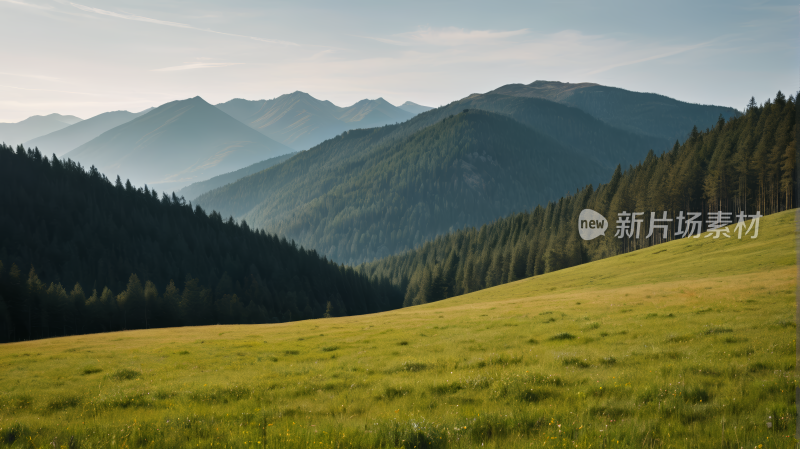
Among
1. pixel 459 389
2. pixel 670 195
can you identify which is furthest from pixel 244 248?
pixel 459 389

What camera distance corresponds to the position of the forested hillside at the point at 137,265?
375 feet

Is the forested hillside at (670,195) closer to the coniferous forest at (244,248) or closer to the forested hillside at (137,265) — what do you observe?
the coniferous forest at (244,248)

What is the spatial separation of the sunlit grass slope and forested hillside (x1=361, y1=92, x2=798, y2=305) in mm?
81082

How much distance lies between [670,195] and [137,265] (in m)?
183

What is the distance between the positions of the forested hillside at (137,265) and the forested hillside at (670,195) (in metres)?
54.7

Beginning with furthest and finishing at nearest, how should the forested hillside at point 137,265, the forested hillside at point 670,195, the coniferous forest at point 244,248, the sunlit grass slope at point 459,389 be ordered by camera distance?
the forested hillside at point 137,265 < the coniferous forest at point 244,248 < the forested hillside at point 670,195 < the sunlit grass slope at point 459,389

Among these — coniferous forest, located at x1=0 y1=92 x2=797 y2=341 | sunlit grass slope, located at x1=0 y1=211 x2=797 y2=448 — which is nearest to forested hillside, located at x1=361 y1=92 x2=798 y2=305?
coniferous forest, located at x1=0 y1=92 x2=797 y2=341

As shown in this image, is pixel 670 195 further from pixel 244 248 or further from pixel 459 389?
pixel 244 248

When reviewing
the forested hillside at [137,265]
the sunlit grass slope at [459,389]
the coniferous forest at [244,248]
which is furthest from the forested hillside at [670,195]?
the sunlit grass slope at [459,389]

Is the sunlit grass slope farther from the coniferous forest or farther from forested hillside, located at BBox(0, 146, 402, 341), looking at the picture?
forested hillside, located at BBox(0, 146, 402, 341)

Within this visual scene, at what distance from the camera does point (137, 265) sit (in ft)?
549

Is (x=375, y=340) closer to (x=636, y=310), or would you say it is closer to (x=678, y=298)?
(x=636, y=310)

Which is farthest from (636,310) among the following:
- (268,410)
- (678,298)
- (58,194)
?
(58,194)

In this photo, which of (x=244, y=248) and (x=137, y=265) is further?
(x=244, y=248)
